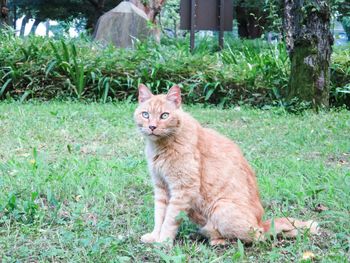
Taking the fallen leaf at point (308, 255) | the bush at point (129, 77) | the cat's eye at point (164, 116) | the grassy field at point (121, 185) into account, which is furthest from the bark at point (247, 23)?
the fallen leaf at point (308, 255)

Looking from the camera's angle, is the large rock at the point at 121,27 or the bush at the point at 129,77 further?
the large rock at the point at 121,27

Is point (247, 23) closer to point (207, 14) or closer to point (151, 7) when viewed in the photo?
point (151, 7)

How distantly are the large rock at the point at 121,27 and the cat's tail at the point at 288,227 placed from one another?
10180 millimetres

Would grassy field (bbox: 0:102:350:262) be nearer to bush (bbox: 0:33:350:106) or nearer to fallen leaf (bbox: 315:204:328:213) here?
fallen leaf (bbox: 315:204:328:213)

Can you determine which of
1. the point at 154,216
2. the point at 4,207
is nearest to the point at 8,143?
the point at 4,207

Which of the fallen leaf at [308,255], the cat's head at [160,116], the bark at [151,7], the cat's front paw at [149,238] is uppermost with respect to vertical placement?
the bark at [151,7]

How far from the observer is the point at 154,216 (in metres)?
3.88

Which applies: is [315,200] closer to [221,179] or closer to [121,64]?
[221,179]

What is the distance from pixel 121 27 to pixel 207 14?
2022 mm

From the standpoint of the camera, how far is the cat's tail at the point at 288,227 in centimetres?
356

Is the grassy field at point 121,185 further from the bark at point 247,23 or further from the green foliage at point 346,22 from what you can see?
the bark at point 247,23

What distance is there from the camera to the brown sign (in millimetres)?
12844

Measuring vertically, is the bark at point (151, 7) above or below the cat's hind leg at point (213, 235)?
above

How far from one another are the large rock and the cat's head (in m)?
9.84
